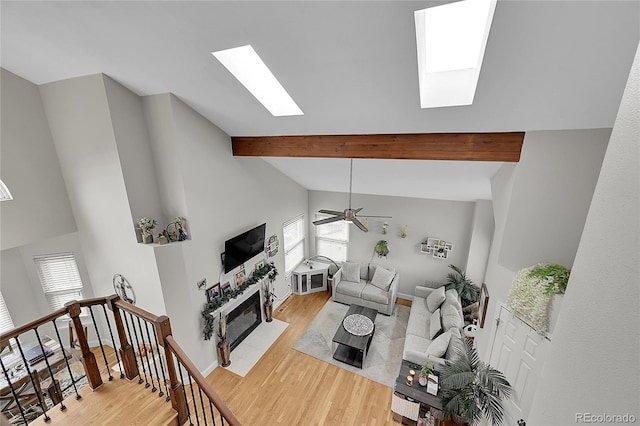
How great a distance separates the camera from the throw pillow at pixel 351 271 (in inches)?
272

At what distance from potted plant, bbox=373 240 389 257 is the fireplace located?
3293 mm

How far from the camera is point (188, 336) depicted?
4.16 meters

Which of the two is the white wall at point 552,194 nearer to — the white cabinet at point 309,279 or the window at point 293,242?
the window at point 293,242

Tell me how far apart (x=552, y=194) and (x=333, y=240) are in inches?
214

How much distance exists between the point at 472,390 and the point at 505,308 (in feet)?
3.37

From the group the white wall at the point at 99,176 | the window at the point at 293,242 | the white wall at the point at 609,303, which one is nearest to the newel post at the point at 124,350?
the white wall at the point at 99,176

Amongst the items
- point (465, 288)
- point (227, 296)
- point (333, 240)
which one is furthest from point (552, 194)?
point (333, 240)

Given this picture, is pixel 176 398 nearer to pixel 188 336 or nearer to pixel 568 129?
pixel 188 336

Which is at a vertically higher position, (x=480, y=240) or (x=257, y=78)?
(x=257, y=78)

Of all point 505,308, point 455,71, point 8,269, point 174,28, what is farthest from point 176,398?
point 8,269

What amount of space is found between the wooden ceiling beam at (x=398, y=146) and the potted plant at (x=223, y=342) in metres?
3.04

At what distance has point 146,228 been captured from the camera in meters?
3.66

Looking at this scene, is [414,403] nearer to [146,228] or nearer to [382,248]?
[382,248]

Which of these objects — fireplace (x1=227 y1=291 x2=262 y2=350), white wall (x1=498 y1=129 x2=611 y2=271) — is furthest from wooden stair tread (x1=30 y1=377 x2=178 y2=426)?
white wall (x1=498 y1=129 x2=611 y2=271)
